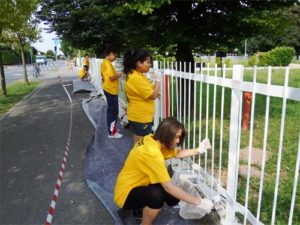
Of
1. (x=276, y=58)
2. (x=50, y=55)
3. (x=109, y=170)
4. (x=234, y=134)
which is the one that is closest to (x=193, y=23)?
(x=109, y=170)

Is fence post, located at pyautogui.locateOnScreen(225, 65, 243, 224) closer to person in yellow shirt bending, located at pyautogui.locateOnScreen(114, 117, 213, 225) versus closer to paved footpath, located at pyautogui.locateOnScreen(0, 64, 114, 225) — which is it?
person in yellow shirt bending, located at pyautogui.locateOnScreen(114, 117, 213, 225)

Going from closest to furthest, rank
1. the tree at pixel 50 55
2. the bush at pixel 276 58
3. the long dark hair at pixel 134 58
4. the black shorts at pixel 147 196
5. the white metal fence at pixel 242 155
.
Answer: the white metal fence at pixel 242 155
the black shorts at pixel 147 196
the long dark hair at pixel 134 58
the bush at pixel 276 58
the tree at pixel 50 55

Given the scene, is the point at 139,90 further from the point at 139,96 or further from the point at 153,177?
the point at 153,177

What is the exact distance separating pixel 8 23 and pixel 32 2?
1.16m

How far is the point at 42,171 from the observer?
4922 millimetres

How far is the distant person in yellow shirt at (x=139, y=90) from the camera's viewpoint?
3.98m

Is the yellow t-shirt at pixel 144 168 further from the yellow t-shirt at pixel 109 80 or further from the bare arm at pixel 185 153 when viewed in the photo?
the yellow t-shirt at pixel 109 80

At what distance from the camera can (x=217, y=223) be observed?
10.2 feet

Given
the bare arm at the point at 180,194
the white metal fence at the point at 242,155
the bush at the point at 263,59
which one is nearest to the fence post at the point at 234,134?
the white metal fence at the point at 242,155

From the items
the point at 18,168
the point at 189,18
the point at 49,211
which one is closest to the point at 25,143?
the point at 18,168

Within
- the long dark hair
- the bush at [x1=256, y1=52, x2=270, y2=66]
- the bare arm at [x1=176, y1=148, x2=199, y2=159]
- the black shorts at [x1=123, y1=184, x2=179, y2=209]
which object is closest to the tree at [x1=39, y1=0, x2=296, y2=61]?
the long dark hair

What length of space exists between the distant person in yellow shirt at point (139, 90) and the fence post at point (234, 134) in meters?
1.38

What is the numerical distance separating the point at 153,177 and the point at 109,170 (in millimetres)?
1951

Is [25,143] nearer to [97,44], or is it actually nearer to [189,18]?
[189,18]
